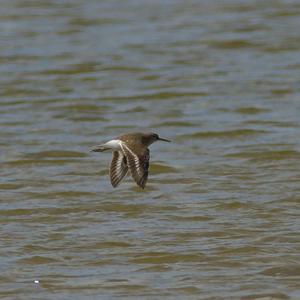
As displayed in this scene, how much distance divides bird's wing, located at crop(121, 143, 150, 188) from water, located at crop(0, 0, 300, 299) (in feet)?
1.55

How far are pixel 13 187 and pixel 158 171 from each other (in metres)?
1.08

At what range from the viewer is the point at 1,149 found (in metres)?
9.39

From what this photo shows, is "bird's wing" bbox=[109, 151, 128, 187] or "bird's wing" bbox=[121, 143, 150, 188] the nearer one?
"bird's wing" bbox=[121, 143, 150, 188]

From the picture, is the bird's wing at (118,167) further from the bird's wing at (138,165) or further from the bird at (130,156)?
the bird's wing at (138,165)

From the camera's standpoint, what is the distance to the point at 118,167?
7.00 m

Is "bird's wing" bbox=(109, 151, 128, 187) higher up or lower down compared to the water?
higher up

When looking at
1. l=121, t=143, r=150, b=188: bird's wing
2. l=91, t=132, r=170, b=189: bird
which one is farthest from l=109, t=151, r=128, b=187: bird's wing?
l=121, t=143, r=150, b=188: bird's wing

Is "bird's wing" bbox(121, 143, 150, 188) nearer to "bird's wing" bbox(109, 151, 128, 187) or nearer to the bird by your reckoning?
the bird

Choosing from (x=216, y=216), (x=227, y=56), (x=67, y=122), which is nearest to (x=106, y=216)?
(x=216, y=216)

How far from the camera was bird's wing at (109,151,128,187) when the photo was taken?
273 inches

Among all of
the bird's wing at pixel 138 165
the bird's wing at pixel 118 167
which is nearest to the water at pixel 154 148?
the bird's wing at pixel 118 167

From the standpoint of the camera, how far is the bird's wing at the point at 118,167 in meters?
6.95

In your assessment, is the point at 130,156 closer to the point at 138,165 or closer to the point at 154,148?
the point at 138,165

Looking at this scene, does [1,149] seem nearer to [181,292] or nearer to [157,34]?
[181,292]
